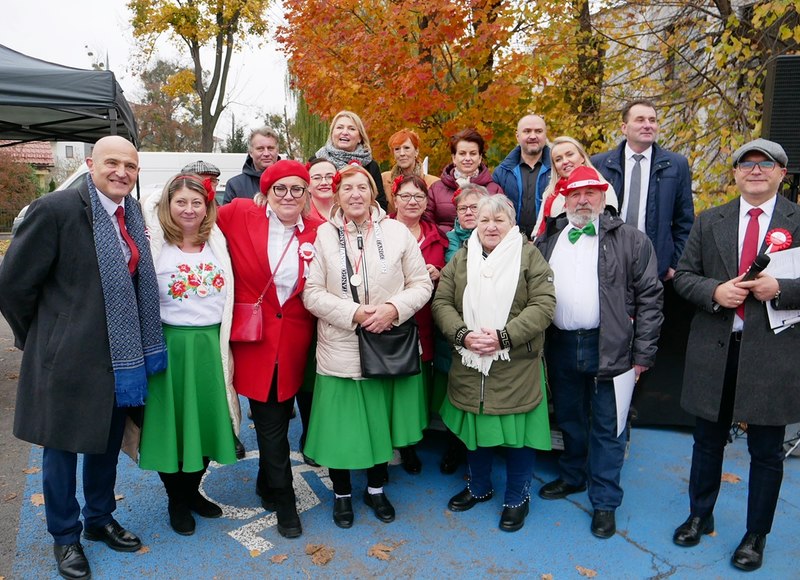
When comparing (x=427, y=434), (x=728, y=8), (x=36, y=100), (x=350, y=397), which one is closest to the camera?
(x=350, y=397)

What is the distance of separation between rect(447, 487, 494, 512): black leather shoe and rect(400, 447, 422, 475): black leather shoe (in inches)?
20.4

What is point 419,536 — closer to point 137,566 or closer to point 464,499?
point 464,499

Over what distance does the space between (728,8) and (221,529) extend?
6.89m

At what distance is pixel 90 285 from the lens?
289cm

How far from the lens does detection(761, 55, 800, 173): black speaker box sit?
4406 mm

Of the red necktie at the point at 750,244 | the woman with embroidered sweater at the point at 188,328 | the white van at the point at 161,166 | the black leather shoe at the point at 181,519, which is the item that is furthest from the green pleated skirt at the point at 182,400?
the white van at the point at 161,166

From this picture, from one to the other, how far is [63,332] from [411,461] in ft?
8.19

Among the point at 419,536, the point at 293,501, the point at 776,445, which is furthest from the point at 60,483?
the point at 776,445

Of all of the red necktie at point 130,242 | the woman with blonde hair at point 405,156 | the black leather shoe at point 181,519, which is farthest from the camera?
the woman with blonde hair at point 405,156

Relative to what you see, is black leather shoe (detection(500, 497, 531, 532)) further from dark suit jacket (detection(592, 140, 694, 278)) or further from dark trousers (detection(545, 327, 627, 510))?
dark suit jacket (detection(592, 140, 694, 278))

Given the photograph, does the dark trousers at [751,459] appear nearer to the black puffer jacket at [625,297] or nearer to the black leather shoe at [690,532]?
the black leather shoe at [690,532]

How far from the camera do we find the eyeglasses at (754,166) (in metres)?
2.99

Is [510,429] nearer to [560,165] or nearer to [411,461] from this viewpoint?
[411,461]

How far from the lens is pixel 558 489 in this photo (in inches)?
158
